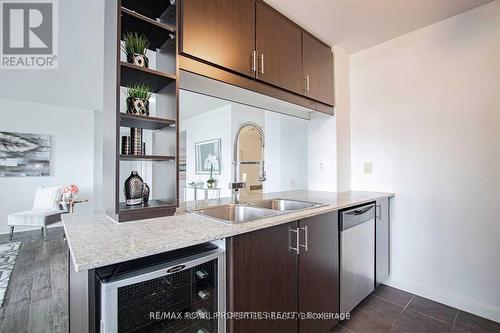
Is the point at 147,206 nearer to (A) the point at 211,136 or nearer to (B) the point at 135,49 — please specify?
(B) the point at 135,49

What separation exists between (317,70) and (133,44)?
5.18 ft

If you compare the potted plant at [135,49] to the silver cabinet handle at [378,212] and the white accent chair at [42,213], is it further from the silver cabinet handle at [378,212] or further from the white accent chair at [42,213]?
the white accent chair at [42,213]

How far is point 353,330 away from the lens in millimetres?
1655

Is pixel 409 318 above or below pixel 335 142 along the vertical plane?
below

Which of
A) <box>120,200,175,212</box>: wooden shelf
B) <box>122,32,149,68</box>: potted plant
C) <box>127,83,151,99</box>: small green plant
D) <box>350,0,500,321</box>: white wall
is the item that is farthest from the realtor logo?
<box>350,0,500,321</box>: white wall

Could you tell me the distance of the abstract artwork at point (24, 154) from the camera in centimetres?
425

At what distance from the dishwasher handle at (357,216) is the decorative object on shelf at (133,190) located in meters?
1.31

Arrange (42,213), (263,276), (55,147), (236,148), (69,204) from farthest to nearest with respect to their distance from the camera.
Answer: (55,147)
(69,204)
(42,213)
(236,148)
(263,276)

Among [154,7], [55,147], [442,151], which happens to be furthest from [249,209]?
[55,147]

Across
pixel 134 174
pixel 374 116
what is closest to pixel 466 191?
pixel 374 116

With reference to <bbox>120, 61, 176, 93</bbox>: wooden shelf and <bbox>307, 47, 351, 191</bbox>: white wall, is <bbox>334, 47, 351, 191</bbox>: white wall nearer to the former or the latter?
<bbox>307, 47, 351, 191</bbox>: white wall

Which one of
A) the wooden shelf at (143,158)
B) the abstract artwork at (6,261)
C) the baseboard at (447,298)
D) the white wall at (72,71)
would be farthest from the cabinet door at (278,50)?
the abstract artwork at (6,261)

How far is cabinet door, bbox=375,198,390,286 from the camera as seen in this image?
81.2 inches

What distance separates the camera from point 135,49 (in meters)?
1.26
